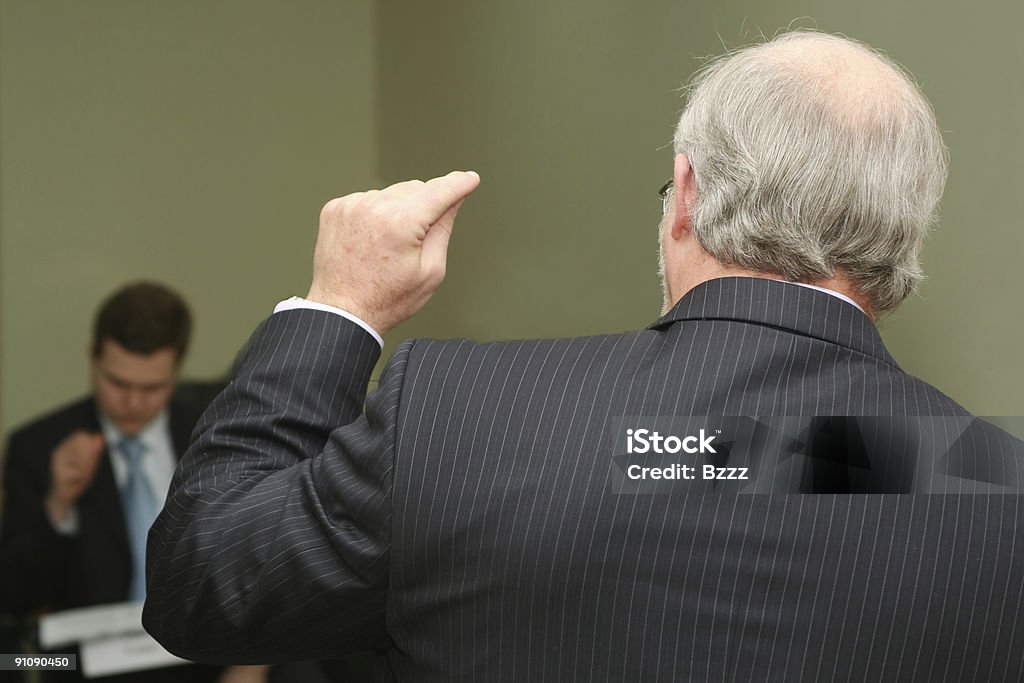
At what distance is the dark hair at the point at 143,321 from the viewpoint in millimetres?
2484

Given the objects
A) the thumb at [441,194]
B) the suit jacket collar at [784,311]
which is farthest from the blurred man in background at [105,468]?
the suit jacket collar at [784,311]

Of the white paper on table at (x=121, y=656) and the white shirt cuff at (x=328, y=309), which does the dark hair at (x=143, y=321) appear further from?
the white shirt cuff at (x=328, y=309)

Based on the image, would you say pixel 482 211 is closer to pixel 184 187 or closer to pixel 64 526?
Result: pixel 184 187

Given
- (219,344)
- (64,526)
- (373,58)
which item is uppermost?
(373,58)

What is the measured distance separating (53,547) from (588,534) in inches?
78.1

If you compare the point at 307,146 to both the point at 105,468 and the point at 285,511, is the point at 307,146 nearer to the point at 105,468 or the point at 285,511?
the point at 105,468

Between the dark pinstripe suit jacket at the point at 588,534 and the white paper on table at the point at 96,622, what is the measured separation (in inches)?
66.1

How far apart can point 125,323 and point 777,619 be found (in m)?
2.10

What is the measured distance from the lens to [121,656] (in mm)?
2311

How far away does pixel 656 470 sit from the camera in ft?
2.28

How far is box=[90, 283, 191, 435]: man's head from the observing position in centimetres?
245

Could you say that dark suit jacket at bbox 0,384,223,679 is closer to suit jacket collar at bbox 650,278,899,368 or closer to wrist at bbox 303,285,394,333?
wrist at bbox 303,285,394,333

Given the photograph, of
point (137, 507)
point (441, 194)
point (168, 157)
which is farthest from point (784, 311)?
point (168, 157)

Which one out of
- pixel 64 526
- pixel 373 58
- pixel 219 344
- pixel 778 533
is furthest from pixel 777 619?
pixel 373 58
